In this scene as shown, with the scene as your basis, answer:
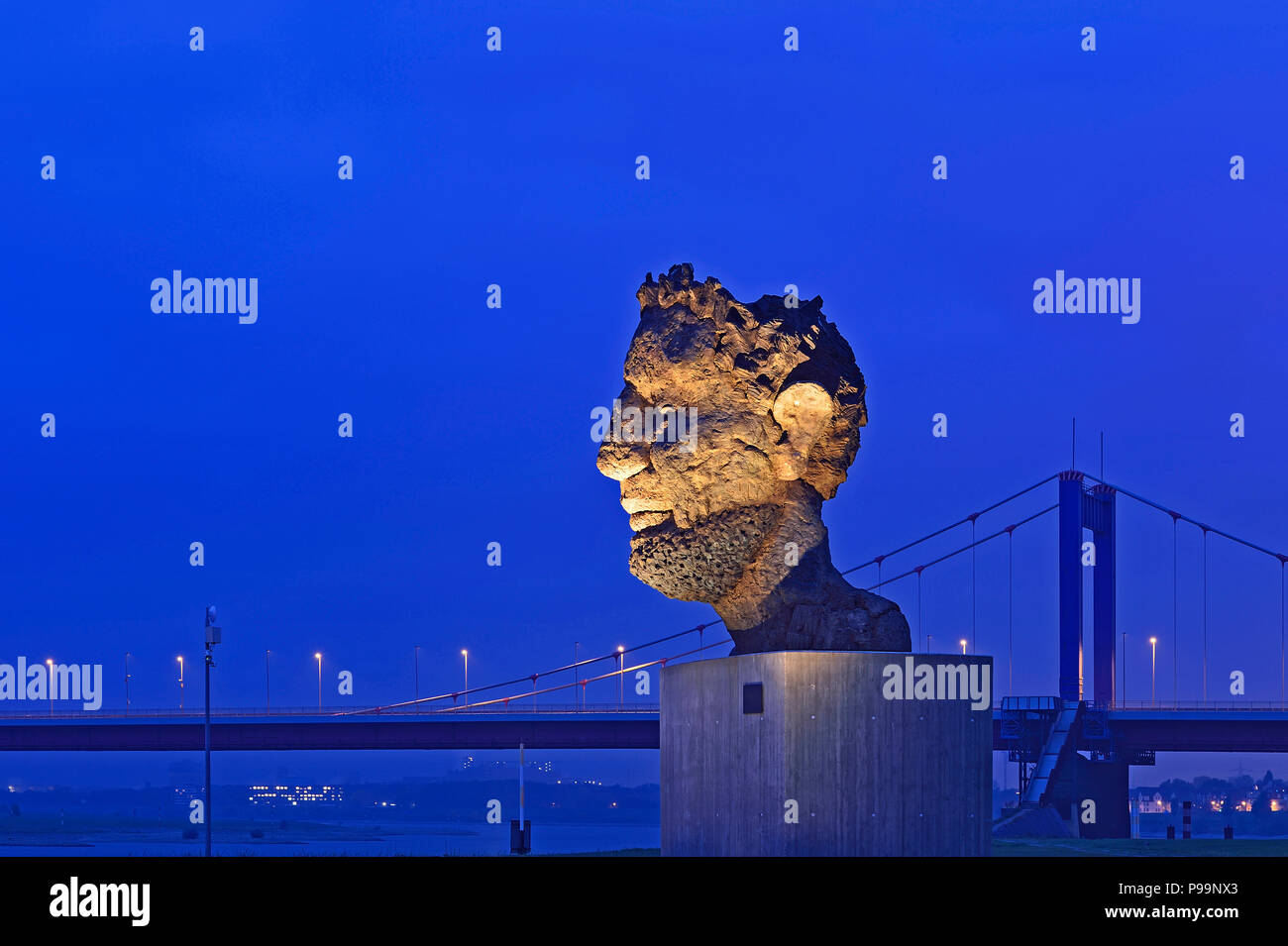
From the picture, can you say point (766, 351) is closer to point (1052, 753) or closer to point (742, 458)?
point (742, 458)

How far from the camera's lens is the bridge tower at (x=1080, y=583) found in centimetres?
6312

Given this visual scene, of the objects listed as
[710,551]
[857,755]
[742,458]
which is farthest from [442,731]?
[857,755]

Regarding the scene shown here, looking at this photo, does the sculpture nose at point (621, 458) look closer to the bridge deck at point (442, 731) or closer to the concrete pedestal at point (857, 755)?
the concrete pedestal at point (857, 755)

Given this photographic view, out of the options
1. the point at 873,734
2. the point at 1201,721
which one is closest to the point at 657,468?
the point at 873,734

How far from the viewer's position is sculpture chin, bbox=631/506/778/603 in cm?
2108

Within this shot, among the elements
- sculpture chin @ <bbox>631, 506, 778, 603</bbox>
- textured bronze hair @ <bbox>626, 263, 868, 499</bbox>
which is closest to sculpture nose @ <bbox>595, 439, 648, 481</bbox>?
textured bronze hair @ <bbox>626, 263, 868, 499</bbox>

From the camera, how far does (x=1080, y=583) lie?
64.9 meters

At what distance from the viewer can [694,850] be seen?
68.2ft

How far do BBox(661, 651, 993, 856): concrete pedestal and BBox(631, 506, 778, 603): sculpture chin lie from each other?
4.76ft

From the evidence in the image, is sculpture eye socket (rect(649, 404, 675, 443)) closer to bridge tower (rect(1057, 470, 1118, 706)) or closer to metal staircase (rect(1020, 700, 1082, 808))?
metal staircase (rect(1020, 700, 1082, 808))
